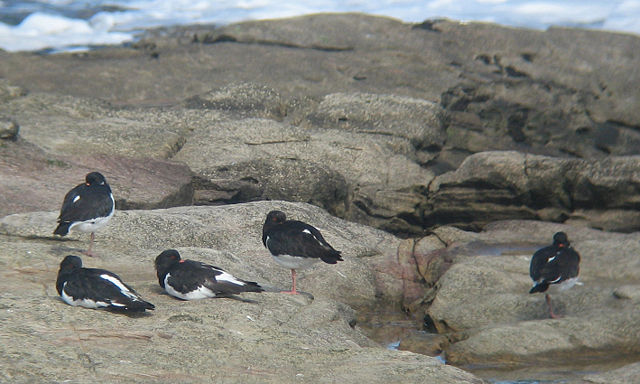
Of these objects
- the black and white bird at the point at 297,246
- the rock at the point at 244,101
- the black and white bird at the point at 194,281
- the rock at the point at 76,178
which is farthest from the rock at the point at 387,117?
the black and white bird at the point at 194,281

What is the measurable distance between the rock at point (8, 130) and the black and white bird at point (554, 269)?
918 centimetres

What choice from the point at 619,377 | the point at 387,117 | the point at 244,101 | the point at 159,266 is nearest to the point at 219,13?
the point at 244,101

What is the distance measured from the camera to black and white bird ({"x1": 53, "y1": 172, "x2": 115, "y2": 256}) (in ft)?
34.4

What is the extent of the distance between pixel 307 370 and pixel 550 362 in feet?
14.5

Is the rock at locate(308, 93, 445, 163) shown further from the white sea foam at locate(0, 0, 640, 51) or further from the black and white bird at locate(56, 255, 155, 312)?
the white sea foam at locate(0, 0, 640, 51)

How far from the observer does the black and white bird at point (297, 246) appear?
35.2ft

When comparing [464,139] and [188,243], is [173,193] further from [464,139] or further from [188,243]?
[464,139]

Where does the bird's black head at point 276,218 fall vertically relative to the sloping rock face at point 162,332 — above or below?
above

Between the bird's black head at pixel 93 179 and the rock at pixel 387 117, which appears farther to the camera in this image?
the rock at pixel 387 117

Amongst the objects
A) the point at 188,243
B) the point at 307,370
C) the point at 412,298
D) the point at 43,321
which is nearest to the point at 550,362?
the point at 412,298

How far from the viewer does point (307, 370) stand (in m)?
7.40

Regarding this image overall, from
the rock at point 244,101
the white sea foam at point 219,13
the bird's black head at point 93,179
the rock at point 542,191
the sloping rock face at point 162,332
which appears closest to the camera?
the sloping rock face at point 162,332

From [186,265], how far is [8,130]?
7434 millimetres

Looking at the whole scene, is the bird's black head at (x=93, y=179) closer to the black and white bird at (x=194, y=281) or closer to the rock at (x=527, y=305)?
the black and white bird at (x=194, y=281)
